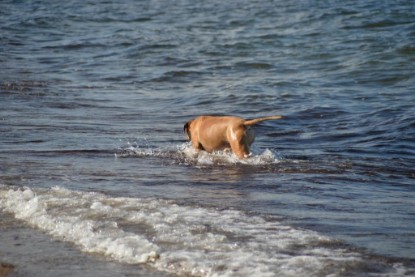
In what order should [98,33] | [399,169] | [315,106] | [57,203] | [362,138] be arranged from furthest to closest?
[98,33]
[315,106]
[362,138]
[399,169]
[57,203]

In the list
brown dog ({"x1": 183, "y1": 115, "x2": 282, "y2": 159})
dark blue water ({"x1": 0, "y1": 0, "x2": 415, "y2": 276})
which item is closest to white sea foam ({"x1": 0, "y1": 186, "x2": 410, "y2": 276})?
dark blue water ({"x1": 0, "y1": 0, "x2": 415, "y2": 276})

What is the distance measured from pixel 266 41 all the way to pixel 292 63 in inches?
116

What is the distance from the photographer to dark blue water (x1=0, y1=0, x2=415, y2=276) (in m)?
7.16

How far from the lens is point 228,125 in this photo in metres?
9.36

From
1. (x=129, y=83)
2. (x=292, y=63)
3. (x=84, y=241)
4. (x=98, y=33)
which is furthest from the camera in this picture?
(x=98, y=33)

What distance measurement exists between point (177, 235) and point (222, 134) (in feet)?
11.4

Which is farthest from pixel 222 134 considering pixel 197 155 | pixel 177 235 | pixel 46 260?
pixel 46 260

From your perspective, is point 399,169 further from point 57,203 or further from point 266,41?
point 266,41

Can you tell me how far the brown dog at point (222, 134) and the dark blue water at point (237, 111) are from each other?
15 cm

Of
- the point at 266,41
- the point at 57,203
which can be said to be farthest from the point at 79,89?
the point at 57,203

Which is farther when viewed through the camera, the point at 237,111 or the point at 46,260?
the point at 237,111

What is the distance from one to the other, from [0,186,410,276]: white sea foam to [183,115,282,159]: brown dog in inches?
86.7

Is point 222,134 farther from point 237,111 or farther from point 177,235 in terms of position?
point 237,111

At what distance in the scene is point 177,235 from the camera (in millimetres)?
6074
